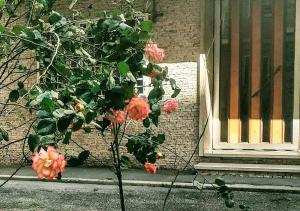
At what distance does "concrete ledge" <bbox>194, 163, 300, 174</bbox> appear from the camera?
8.55m

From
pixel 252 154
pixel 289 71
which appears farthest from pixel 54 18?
pixel 289 71

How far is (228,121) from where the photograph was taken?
9.42 metres

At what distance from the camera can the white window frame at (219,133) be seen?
8.78 meters

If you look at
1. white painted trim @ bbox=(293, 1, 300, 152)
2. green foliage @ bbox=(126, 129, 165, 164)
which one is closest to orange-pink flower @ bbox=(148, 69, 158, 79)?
green foliage @ bbox=(126, 129, 165, 164)

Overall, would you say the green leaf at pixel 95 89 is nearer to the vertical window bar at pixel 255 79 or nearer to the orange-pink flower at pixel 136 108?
the orange-pink flower at pixel 136 108

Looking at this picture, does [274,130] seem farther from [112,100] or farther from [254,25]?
[112,100]

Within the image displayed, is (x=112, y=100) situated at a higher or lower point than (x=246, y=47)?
lower

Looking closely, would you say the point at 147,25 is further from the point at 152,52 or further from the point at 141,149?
the point at 141,149

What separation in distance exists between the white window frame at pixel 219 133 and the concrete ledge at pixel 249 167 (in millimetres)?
220

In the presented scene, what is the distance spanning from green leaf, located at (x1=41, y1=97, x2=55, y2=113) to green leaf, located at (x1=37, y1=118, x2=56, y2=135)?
80mm

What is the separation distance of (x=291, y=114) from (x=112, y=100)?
758cm

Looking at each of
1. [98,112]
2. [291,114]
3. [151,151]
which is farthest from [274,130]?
[98,112]

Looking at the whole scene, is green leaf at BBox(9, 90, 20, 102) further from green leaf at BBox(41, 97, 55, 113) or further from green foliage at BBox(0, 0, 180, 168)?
green leaf at BBox(41, 97, 55, 113)

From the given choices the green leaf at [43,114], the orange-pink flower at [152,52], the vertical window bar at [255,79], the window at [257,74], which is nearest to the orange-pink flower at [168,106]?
the orange-pink flower at [152,52]
